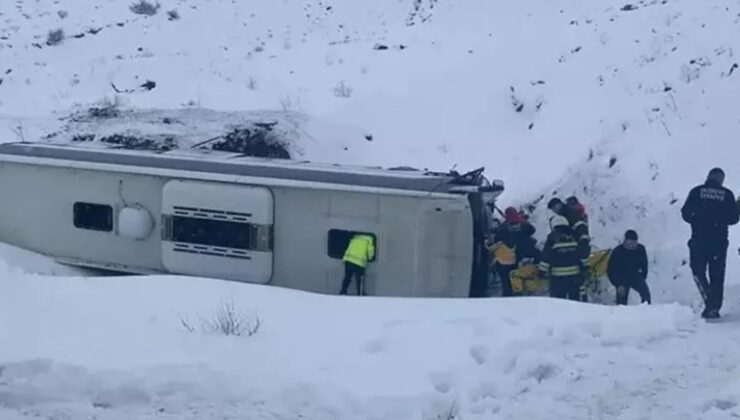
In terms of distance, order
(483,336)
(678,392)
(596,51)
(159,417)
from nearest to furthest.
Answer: (159,417) < (678,392) < (483,336) < (596,51)

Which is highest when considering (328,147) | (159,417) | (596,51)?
(596,51)

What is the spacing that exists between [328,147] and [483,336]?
40.7ft

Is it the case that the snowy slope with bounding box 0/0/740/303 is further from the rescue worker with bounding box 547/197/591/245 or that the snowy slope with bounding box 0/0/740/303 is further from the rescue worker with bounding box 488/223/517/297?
the rescue worker with bounding box 488/223/517/297

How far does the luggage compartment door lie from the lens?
578 inches

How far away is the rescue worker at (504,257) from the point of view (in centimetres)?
1458

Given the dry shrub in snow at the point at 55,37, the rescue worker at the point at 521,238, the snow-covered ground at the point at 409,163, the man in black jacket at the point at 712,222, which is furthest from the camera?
the dry shrub in snow at the point at 55,37

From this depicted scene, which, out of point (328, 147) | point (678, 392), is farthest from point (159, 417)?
point (328, 147)

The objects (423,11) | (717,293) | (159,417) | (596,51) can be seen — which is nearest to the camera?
(159,417)

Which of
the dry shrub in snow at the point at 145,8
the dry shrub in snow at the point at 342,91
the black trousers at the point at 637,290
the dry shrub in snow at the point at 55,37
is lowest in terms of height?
the black trousers at the point at 637,290

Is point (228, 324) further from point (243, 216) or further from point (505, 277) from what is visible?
point (505, 277)

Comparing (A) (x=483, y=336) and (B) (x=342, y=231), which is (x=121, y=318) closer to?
(A) (x=483, y=336)

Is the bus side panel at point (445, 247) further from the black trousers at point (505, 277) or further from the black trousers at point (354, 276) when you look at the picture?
the black trousers at point (505, 277)

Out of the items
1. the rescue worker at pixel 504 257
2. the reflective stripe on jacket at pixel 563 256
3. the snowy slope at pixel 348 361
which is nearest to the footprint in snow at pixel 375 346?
the snowy slope at pixel 348 361

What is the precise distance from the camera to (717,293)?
12508 millimetres
